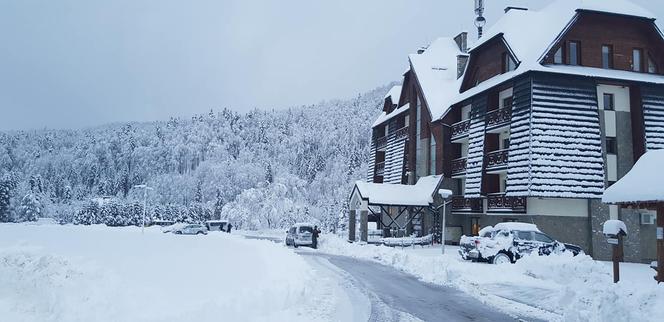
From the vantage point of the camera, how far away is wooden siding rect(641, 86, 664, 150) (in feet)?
93.1

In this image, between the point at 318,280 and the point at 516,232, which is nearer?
the point at 318,280

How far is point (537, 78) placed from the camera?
27734 millimetres

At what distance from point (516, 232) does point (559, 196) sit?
5824 mm

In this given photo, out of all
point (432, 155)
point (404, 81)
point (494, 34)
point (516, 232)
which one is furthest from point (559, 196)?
point (404, 81)

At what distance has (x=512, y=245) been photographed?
2173cm

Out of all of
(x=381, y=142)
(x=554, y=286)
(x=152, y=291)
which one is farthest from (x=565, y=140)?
(x=381, y=142)

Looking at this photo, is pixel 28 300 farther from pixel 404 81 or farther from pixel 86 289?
pixel 404 81

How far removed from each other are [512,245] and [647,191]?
8.04 m

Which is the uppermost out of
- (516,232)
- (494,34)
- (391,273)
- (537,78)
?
(494,34)

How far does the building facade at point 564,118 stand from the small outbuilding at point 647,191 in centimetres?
1032

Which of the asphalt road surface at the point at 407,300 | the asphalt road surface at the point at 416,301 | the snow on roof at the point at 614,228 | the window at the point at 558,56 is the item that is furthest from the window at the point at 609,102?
the asphalt road surface at the point at 416,301

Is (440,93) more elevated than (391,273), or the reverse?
(440,93)

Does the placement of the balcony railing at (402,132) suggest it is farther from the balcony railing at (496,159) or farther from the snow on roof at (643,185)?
the snow on roof at (643,185)

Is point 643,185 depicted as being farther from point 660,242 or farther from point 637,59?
point 637,59
